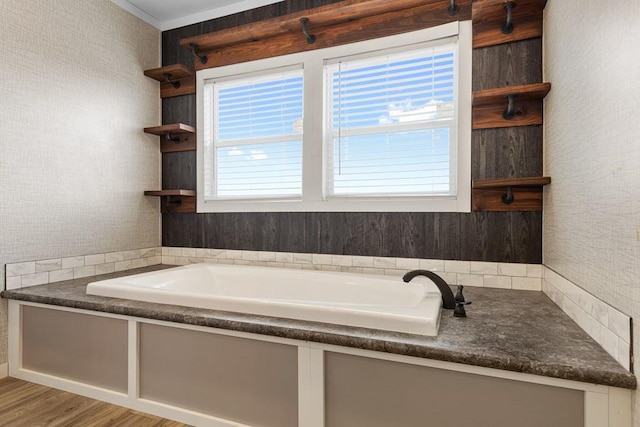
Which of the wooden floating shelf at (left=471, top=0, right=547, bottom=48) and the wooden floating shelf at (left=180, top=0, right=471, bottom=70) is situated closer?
the wooden floating shelf at (left=471, top=0, right=547, bottom=48)

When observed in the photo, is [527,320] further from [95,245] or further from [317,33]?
[95,245]

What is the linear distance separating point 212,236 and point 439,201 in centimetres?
180

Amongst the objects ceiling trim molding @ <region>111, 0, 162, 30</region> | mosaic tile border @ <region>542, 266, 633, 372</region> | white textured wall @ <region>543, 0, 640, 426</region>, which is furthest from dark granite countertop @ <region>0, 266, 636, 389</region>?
ceiling trim molding @ <region>111, 0, 162, 30</region>

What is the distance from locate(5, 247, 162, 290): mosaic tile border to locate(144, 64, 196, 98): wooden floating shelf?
4.45ft

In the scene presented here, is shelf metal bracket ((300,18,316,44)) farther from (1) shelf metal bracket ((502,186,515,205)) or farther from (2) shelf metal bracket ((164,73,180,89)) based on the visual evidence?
(1) shelf metal bracket ((502,186,515,205))

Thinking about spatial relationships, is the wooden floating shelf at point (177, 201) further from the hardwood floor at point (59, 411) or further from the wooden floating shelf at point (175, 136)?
the hardwood floor at point (59, 411)

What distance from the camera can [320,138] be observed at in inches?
104

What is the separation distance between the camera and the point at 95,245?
8.91ft

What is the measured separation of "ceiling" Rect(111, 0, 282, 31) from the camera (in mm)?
2875

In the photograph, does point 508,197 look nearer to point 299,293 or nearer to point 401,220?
point 401,220

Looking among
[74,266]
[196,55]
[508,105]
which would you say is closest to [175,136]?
[196,55]

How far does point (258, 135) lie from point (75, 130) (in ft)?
4.13

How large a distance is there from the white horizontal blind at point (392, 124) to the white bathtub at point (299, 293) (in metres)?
→ 0.64

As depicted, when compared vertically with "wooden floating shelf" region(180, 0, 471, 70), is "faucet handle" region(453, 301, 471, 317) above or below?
below
